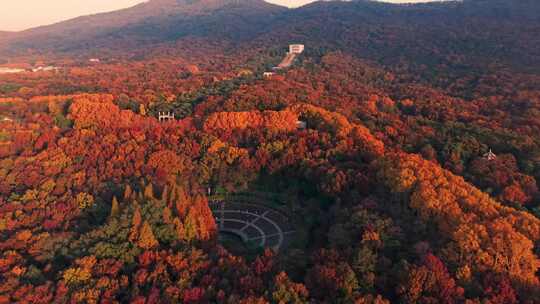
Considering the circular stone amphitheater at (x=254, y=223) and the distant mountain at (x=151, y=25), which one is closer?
the circular stone amphitheater at (x=254, y=223)

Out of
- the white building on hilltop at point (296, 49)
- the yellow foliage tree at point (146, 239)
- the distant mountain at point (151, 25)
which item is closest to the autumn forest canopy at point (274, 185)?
the yellow foliage tree at point (146, 239)

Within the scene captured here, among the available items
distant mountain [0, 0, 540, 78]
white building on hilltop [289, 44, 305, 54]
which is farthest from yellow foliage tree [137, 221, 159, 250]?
white building on hilltop [289, 44, 305, 54]

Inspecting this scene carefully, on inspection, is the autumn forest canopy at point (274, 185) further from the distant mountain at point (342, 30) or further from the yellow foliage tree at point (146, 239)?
the distant mountain at point (342, 30)

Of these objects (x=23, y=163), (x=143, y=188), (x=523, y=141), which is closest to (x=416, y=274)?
(x=143, y=188)

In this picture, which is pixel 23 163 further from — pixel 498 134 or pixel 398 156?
pixel 498 134

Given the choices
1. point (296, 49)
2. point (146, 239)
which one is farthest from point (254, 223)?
point (296, 49)

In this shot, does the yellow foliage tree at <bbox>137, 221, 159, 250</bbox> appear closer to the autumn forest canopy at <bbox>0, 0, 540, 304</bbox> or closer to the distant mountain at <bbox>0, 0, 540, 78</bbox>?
the autumn forest canopy at <bbox>0, 0, 540, 304</bbox>
